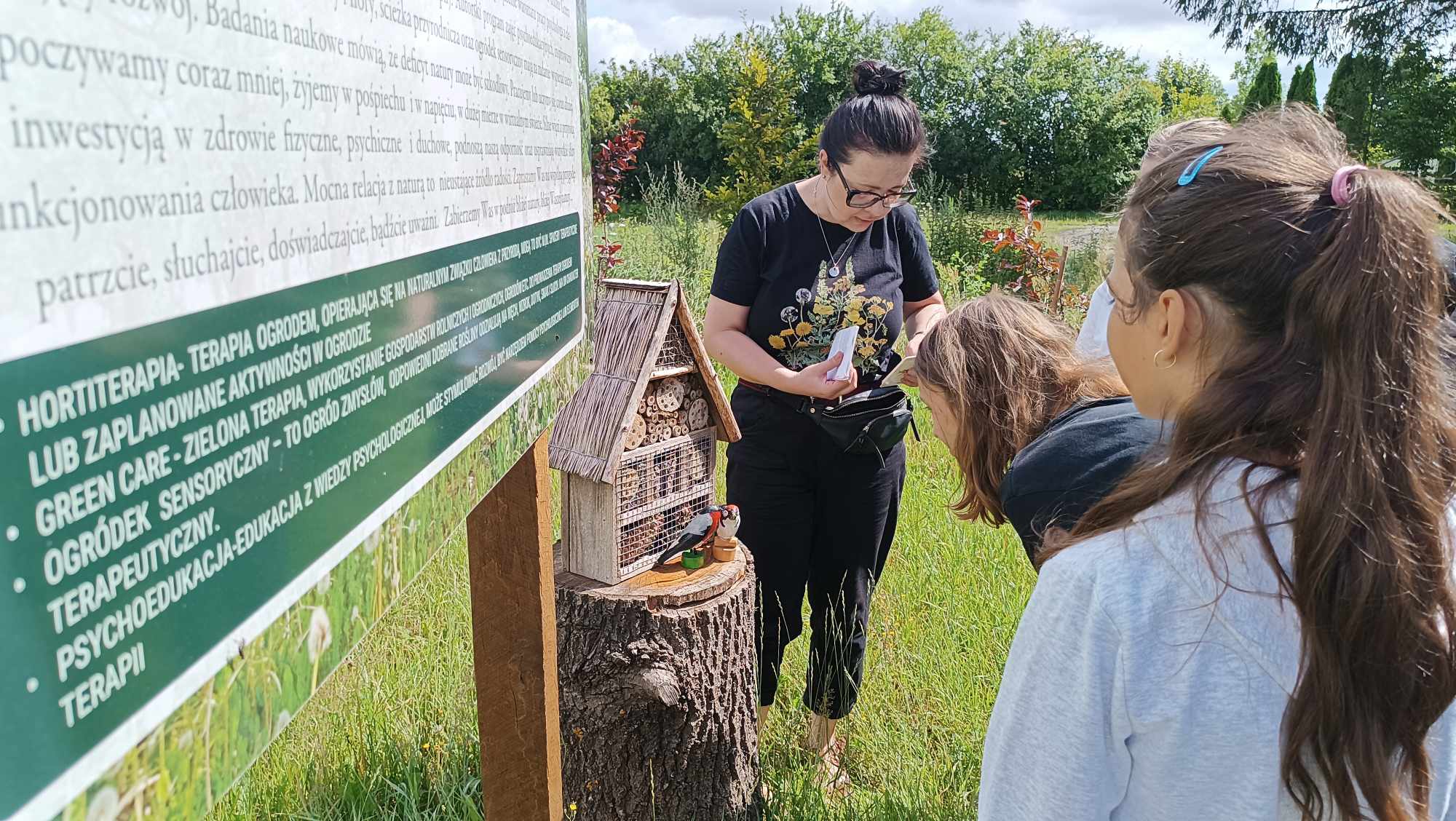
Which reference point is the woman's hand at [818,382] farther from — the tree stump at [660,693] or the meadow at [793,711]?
the meadow at [793,711]

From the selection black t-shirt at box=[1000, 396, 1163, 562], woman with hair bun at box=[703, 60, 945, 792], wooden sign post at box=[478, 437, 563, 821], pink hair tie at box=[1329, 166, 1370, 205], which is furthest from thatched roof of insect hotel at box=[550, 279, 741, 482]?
pink hair tie at box=[1329, 166, 1370, 205]

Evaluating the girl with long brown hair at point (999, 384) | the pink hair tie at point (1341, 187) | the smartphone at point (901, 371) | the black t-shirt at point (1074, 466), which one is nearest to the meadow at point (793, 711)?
the girl with long brown hair at point (999, 384)

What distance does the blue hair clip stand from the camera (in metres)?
1.05

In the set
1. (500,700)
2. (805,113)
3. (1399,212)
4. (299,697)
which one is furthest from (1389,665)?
(805,113)

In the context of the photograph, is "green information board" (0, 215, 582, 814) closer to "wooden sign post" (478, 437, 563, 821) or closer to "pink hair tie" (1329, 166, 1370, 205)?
"wooden sign post" (478, 437, 563, 821)

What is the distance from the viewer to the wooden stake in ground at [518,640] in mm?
1578

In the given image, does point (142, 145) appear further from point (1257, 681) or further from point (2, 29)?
point (1257, 681)

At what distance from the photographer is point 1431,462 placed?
38.2 inches

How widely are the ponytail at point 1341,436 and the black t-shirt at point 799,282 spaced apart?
5.37ft

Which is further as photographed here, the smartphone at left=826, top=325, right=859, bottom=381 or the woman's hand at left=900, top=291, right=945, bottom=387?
the woman's hand at left=900, top=291, right=945, bottom=387

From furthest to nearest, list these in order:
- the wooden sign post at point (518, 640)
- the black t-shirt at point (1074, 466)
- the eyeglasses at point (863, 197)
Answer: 1. the eyeglasses at point (863, 197)
2. the wooden sign post at point (518, 640)
3. the black t-shirt at point (1074, 466)

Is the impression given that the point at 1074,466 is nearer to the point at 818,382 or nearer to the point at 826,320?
the point at 818,382

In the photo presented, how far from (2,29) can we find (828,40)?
28068 mm

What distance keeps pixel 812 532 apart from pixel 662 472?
1.90ft
